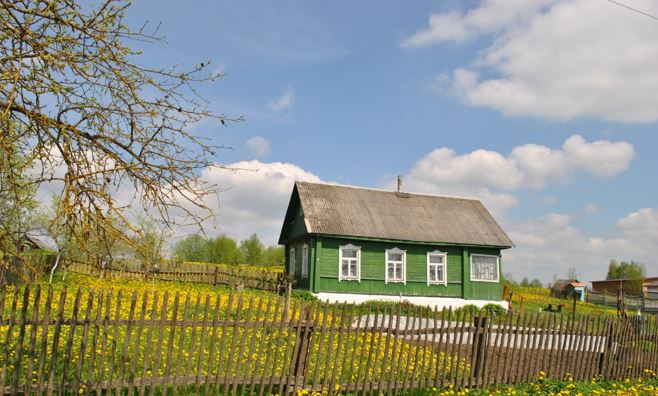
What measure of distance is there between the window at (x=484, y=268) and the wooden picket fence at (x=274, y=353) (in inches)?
575

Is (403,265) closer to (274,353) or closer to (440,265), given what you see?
(440,265)

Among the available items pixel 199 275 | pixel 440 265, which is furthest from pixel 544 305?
pixel 199 275

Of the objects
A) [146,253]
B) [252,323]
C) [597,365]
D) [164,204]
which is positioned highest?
[164,204]

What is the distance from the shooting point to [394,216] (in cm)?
2791

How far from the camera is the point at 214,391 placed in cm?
739

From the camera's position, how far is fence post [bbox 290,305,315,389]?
7.98 m

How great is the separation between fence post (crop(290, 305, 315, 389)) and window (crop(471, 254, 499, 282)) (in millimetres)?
20727

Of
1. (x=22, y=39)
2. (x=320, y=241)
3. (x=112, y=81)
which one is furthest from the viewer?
(x=320, y=241)

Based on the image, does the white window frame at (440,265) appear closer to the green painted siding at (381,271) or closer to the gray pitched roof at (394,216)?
the green painted siding at (381,271)

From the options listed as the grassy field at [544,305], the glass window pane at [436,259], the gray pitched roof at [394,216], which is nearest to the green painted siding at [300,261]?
the gray pitched roof at [394,216]

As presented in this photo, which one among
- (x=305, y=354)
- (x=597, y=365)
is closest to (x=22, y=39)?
(x=305, y=354)

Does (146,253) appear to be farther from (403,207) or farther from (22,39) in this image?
(403,207)

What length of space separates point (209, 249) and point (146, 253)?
208ft

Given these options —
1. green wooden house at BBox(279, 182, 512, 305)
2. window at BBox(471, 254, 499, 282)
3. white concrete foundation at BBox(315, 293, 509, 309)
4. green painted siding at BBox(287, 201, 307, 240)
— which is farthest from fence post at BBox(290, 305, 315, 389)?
window at BBox(471, 254, 499, 282)
